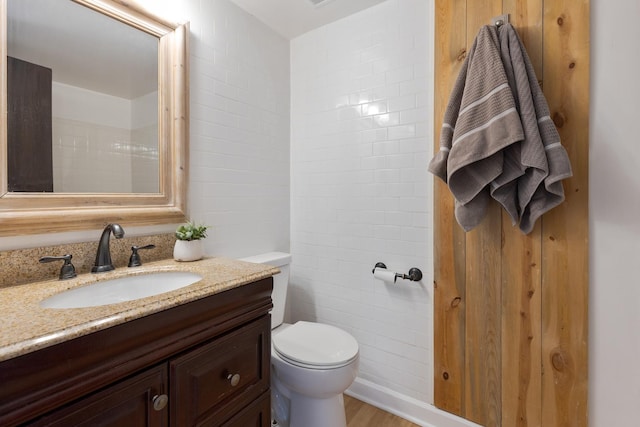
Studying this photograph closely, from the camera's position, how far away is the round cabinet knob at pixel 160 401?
2.55 ft

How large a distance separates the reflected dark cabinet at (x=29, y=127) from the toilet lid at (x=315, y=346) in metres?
1.12

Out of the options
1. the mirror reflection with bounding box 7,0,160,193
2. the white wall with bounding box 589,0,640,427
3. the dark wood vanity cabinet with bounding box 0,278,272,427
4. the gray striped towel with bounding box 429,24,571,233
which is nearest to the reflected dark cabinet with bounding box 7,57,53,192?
the mirror reflection with bounding box 7,0,160,193

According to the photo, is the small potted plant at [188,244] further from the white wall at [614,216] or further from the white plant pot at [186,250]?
the white wall at [614,216]

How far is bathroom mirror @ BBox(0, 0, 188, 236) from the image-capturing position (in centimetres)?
101

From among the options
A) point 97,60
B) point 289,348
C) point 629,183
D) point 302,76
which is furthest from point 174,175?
point 629,183

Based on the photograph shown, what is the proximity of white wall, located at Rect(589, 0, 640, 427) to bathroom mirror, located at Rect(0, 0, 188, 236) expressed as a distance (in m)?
1.75

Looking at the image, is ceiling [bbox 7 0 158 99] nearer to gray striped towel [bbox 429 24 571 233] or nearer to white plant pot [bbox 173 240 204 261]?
white plant pot [bbox 173 240 204 261]

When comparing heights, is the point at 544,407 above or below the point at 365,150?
below

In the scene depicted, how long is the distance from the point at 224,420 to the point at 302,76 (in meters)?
1.90

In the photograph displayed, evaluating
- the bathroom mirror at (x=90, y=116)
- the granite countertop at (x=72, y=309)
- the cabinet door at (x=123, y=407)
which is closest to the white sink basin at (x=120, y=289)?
the granite countertop at (x=72, y=309)

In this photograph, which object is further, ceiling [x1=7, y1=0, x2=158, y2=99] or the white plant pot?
the white plant pot

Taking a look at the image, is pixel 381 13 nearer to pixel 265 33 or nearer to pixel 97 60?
pixel 265 33

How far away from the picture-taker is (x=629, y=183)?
1142 millimetres

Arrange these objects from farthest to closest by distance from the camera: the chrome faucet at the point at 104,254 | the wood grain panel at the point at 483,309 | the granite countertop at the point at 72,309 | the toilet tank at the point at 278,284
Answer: the toilet tank at the point at 278,284 < the wood grain panel at the point at 483,309 < the chrome faucet at the point at 104,254 < the granite countertop at the point at 72,309
